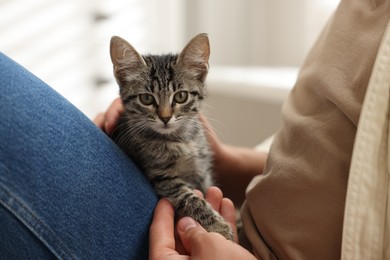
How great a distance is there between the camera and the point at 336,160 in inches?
29.3

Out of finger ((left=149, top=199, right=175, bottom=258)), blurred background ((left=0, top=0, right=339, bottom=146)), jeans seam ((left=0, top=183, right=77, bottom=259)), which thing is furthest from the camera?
blurred background ((left=0, top=0, right=339, bottom=146))

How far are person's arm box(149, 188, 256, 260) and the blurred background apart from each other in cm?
88

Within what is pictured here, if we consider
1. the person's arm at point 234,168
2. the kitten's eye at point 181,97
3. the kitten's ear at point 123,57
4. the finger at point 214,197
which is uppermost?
the kitten's ear at point 123,57

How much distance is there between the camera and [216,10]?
214cm

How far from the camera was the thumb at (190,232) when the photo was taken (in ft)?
2.57

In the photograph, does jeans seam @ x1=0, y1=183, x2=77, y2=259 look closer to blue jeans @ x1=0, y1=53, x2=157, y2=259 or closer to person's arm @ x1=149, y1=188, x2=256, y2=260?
blue jeans @ x1=0, y1=53, x2=157, y2=259

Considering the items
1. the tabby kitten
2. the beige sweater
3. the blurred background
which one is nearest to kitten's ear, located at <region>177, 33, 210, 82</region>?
the tabby kitten

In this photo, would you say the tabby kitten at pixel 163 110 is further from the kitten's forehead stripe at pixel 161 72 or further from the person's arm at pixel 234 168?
the person's arm at pixel 234 168

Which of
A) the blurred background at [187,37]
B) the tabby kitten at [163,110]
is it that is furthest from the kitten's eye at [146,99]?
the blurred background at [187,37]

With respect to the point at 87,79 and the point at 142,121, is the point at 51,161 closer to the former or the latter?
the point at 142,121

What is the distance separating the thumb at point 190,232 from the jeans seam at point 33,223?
20 cm

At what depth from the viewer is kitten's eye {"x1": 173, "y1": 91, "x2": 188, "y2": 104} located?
1.03m

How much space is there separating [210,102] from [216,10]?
434 millimetres

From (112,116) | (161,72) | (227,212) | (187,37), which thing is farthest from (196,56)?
(187,37)
